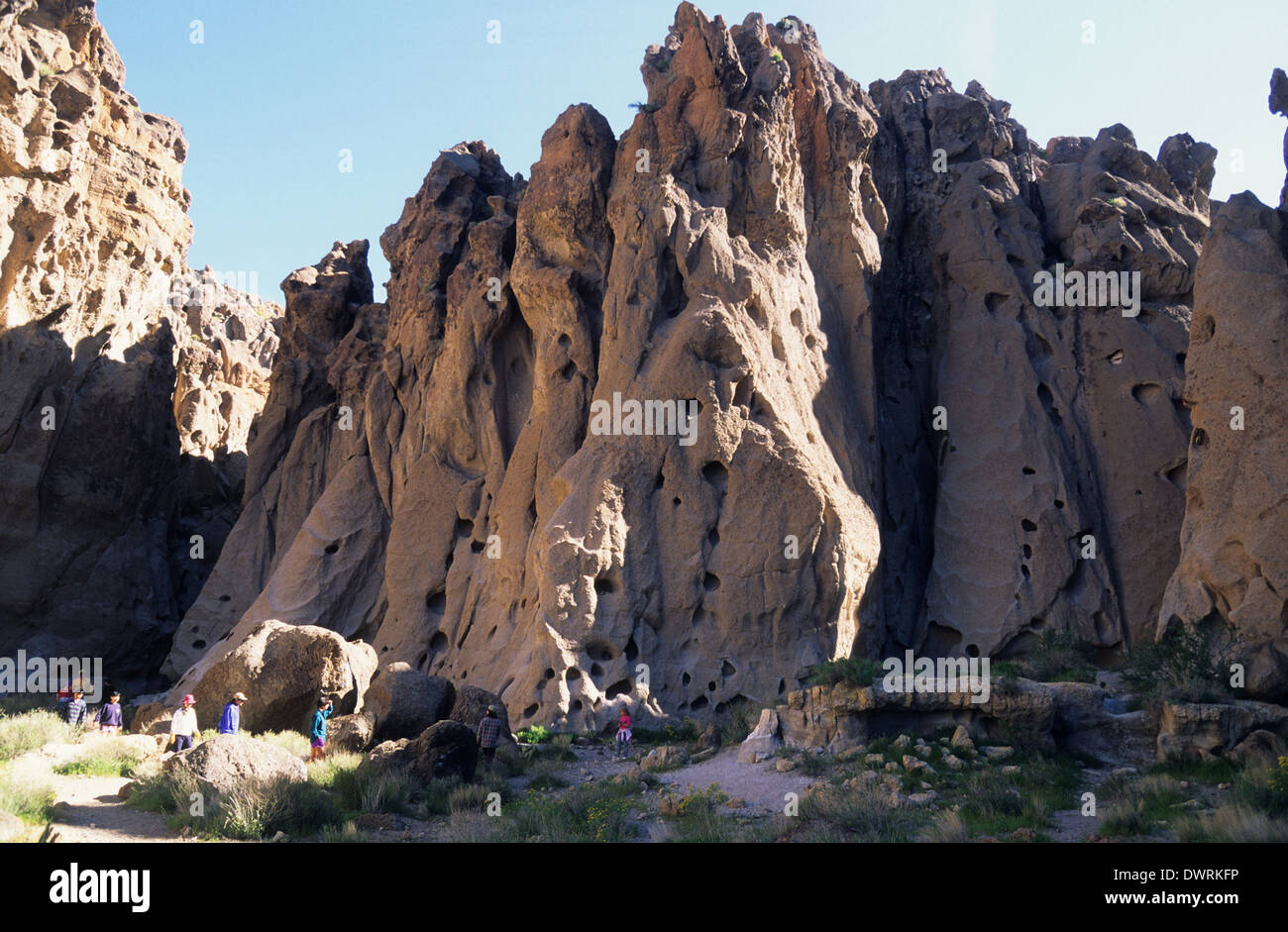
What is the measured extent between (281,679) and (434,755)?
5.13 m

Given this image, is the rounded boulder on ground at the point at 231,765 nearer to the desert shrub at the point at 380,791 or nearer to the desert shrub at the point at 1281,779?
the desert shrub at the point at 380,791

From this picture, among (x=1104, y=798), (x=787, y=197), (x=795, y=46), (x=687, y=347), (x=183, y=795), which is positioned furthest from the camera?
(x=795, y=46)

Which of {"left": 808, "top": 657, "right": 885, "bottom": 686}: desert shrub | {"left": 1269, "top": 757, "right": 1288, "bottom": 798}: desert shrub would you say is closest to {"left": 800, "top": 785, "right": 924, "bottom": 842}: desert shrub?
{"left": 808, "top": 657, "right": 885, "bottom": 686}: desert shrub

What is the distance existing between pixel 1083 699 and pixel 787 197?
47.8 feet

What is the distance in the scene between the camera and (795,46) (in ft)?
90.7

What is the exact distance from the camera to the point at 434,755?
13.9m

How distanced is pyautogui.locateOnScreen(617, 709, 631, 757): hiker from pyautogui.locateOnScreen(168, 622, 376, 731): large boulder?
4908mm

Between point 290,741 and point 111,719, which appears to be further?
point 111,719

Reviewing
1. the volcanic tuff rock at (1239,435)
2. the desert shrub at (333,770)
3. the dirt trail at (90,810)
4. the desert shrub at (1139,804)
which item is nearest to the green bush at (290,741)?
the desert shrub at (333,770)

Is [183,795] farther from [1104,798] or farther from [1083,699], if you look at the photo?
[1083,699]

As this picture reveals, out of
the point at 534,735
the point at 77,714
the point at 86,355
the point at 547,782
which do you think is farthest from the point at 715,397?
the point at 86,355

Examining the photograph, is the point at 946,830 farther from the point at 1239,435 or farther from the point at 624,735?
the point at 1239,435

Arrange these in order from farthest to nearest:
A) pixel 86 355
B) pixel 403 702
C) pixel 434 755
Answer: pixel 86 355, pixel 403 702, pixel 434 755
